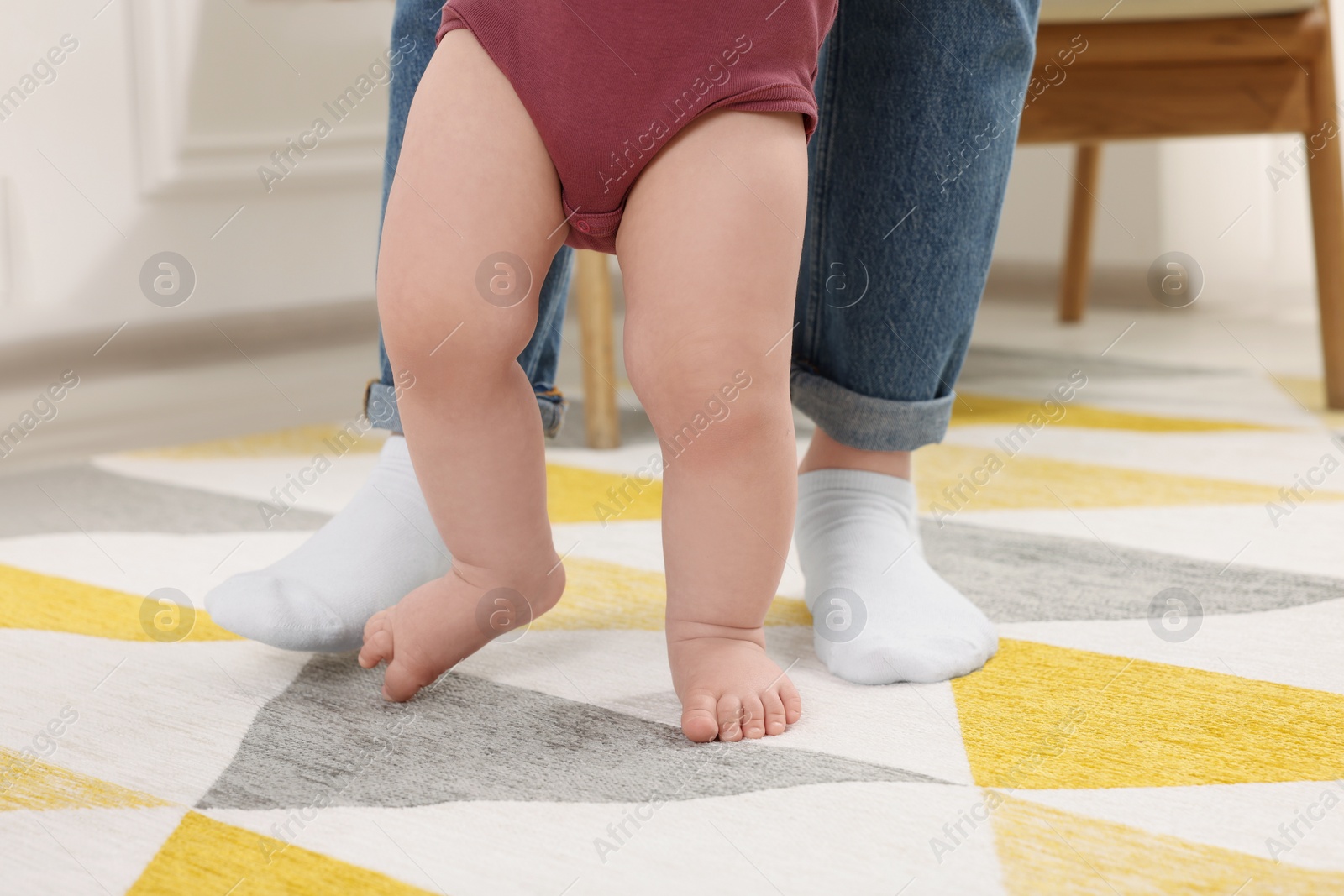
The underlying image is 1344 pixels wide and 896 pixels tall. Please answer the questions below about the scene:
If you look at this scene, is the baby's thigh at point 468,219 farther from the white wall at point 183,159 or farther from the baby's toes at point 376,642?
the white wall at point 183,159

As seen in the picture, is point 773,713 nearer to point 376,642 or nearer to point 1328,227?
point 376,642

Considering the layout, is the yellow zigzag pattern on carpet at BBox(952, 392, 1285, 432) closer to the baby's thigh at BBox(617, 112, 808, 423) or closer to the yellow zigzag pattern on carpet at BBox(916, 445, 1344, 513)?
the yellow zigzag pattern on carpet at BBox(916, 445, 1344, 513)

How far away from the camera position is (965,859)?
1.45 feet

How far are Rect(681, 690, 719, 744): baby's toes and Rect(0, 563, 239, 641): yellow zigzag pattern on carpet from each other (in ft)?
0.91

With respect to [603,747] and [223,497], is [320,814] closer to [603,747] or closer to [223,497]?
[603,747]

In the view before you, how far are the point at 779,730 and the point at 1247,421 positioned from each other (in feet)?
2.80

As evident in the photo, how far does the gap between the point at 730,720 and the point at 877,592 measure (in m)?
0.16

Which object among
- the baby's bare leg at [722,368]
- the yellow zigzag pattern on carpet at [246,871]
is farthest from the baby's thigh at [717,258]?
the yellow zigzag pattern on carpet at [246,871]

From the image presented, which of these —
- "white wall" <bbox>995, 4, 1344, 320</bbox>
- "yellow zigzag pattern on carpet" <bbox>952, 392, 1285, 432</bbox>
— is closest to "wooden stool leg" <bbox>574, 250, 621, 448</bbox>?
"yellow zigzag pattern on carpet" <bbox>952, 392, 1285, 432</bbox>

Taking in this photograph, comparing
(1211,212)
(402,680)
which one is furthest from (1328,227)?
(402,680)

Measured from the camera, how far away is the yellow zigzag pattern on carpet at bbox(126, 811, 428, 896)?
1.39ft

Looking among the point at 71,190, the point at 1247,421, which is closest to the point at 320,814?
the point at 71,190

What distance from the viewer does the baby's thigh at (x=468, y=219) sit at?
1.73 feet

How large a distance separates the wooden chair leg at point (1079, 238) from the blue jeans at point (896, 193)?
1099mm
